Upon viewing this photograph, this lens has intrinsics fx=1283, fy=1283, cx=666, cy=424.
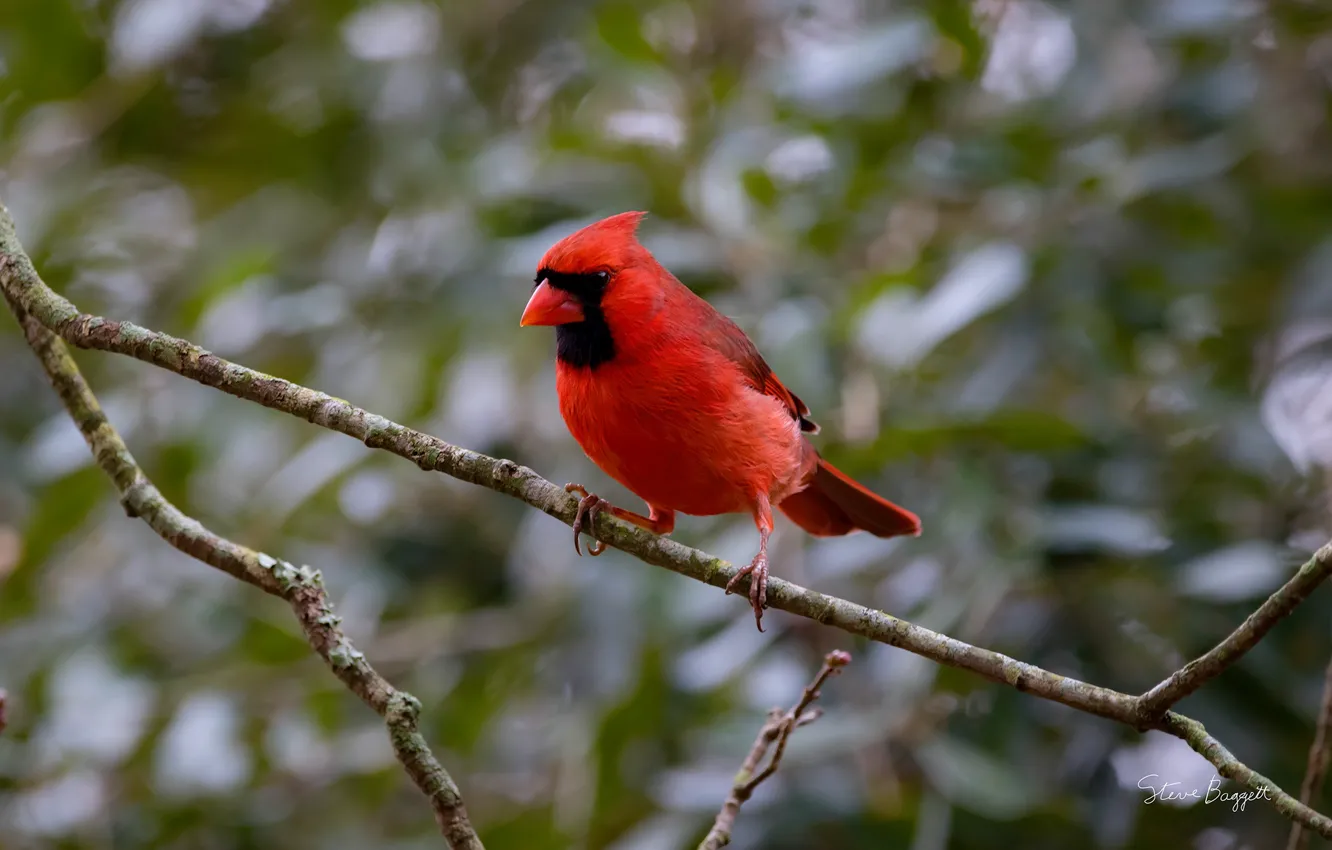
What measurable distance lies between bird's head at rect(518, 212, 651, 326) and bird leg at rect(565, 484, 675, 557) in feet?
0.99

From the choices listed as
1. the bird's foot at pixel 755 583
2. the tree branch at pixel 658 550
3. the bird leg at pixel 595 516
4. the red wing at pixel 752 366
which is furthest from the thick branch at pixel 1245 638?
the red wing at pixel 752 366

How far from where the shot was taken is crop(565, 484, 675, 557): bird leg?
171cm

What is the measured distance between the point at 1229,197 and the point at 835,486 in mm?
1495

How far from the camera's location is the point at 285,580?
158 centimetres

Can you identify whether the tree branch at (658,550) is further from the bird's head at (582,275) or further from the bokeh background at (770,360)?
the bokeh background at (770,360)

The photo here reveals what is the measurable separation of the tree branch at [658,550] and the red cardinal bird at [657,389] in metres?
0.37

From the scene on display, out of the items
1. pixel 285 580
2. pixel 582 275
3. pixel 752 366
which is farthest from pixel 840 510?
pixel 285 580

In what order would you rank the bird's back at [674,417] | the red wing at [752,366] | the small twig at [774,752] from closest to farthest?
the small twig at [774,752] < the bird's back at [674,417] < the red wing at [752,366]

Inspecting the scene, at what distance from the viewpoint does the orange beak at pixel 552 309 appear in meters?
2.19

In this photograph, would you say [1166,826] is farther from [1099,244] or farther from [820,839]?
[1099,244]

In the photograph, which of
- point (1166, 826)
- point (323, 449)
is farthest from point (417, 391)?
point (1166, 826)

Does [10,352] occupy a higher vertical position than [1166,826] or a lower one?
higher

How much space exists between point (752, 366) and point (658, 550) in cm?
81

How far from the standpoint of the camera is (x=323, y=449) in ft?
10.8
